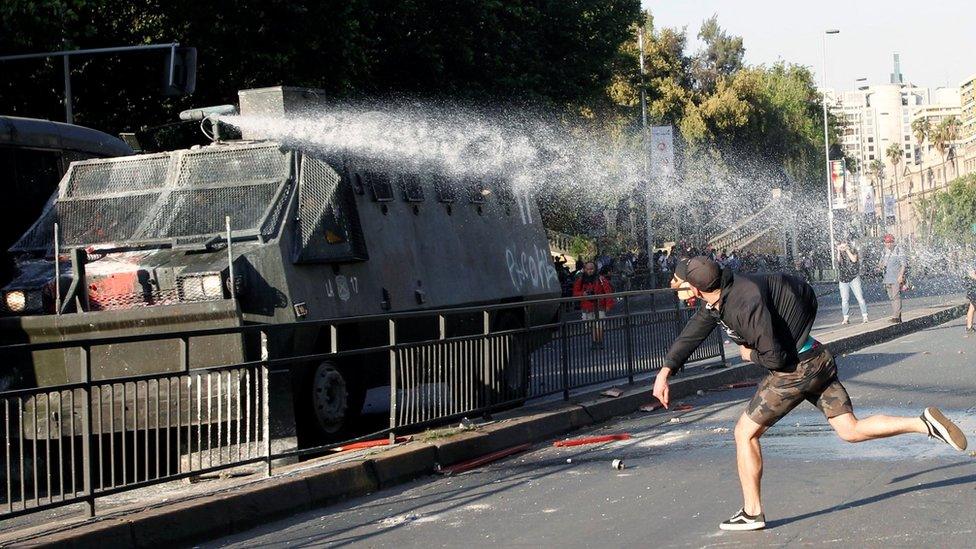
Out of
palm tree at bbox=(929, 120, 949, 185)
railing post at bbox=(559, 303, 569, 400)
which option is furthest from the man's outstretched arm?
palm tree at bbox=(929, 120, 949, 185)

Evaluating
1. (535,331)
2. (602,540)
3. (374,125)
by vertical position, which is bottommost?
(602,540)

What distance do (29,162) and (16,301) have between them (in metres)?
5.81

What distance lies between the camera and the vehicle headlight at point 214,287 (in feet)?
36.8

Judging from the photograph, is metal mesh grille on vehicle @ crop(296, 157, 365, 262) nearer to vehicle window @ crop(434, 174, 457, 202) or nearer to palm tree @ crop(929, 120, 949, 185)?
vehicle window @ crop(434, 174, 457, 202)

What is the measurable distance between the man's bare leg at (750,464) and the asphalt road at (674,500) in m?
0.19

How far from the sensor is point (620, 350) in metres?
15.8

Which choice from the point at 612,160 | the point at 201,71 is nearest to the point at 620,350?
the point at 201,71

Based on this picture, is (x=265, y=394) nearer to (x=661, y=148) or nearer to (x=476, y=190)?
(x=476, y=190)

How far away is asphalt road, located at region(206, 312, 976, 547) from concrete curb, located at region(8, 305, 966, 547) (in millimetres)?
147

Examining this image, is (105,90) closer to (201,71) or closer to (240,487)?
(201,71)

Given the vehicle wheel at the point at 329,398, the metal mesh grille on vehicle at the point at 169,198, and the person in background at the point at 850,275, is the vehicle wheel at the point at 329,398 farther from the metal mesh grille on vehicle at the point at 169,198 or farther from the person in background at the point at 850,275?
the person in background at the point at 850,275

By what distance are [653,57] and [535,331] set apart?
175 feet

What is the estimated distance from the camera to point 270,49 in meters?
26.3

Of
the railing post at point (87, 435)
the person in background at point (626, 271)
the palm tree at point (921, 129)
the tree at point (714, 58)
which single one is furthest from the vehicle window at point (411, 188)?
the palm tree at point (921, 129)
